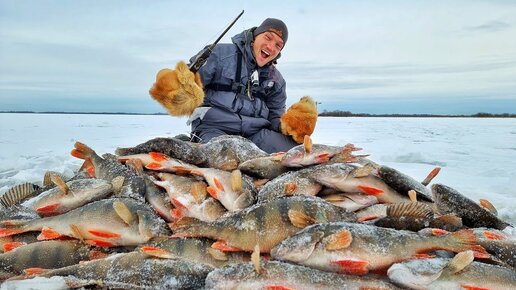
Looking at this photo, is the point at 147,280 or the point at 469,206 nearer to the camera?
the point at 147,280

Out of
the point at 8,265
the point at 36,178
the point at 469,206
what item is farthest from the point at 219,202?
the point at 36,178

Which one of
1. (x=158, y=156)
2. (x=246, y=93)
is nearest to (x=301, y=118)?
(x=246, y=93)

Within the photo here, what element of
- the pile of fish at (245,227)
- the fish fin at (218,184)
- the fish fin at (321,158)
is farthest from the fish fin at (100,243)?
the fish fin at (321,158)

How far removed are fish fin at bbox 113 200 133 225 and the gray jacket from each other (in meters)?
3.03

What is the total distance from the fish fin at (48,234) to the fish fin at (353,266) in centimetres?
179

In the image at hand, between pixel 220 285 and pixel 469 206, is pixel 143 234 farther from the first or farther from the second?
pixel 469 206

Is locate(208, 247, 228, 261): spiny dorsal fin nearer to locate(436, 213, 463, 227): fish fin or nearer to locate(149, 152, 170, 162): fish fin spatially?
locate(149, 152, 170, 162): fish fin

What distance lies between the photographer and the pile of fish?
2.28m

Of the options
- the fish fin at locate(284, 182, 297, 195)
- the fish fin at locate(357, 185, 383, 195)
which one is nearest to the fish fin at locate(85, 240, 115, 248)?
the fish fin at locate(284, 182, 297, 195)

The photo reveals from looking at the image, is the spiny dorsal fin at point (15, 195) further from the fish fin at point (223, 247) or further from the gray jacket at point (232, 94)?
the gray jacket at point (232, 94)

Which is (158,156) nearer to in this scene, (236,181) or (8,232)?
(236,181)

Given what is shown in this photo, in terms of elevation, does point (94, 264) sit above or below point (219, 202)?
below

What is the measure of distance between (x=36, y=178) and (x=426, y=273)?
5747mm

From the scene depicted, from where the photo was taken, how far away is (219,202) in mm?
3127
